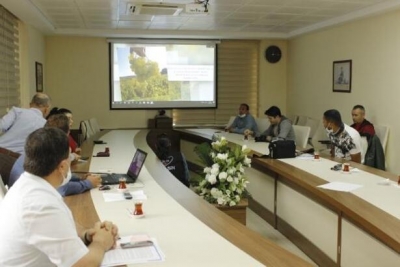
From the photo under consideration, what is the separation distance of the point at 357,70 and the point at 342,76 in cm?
43

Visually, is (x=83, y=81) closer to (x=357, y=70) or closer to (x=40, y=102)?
(x=40, y=102)

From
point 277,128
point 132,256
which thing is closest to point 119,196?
point 132,256

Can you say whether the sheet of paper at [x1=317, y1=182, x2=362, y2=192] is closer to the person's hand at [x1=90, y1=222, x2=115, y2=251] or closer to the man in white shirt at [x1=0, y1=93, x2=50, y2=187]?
the person's hand at [x1=90, y1=222, x2=115, y2=251]

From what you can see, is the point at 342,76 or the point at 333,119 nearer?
the point at 333,119

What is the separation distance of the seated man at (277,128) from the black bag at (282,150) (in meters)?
0.97

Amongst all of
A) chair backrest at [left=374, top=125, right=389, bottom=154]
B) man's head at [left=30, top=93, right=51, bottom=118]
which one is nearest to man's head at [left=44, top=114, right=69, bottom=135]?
man's head at [left=30, top=93, right=51, bottom=118]

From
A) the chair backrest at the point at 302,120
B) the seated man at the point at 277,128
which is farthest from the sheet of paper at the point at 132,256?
the chair backrest at the point at 302,120

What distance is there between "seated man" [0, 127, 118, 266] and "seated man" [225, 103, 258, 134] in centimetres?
585

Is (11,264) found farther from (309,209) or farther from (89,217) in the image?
(309,209)

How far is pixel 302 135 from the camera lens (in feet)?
19.4

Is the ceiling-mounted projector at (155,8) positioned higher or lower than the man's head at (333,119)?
higher

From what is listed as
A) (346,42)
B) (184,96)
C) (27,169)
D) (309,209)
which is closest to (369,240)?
(309,209)

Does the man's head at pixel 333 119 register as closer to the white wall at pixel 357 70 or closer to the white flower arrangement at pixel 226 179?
the white flower arrangement at pixel 226 179

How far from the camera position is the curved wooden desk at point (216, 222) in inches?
71.0
